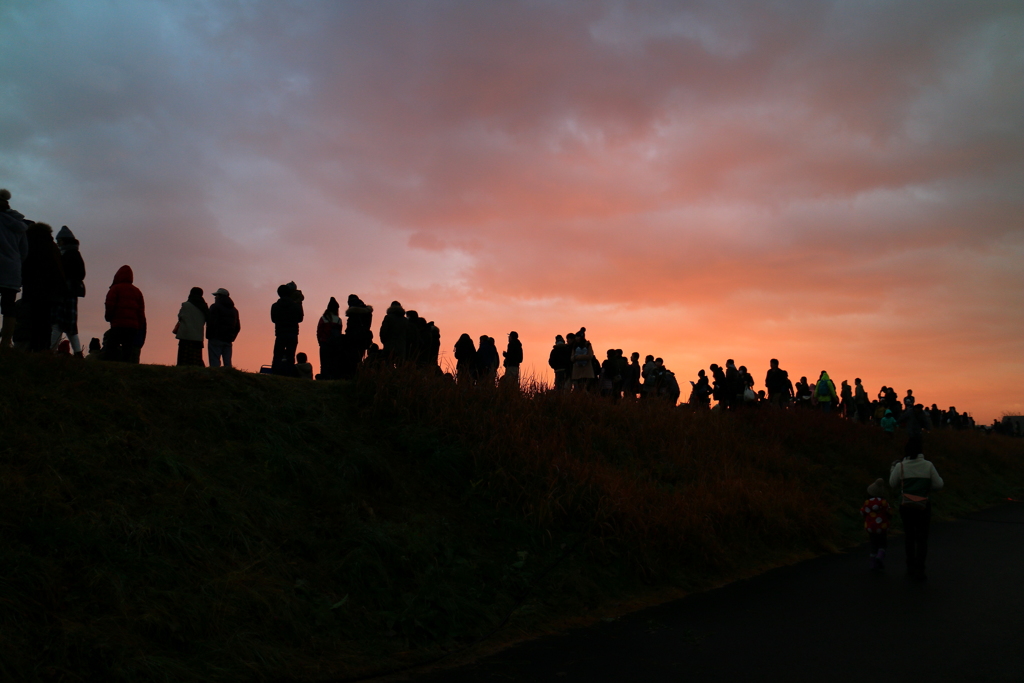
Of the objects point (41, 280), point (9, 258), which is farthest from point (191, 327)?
point (9, 258)

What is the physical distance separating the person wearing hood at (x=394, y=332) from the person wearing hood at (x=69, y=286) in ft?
18.5

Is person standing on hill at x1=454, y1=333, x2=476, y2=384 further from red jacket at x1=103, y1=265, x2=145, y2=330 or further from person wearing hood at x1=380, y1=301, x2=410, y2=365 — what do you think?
red jacket at x1=103, y1=265, x2=145, y2=330

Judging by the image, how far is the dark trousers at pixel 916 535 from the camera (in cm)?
1090

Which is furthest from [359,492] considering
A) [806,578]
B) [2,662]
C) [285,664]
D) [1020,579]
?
[1020,579]

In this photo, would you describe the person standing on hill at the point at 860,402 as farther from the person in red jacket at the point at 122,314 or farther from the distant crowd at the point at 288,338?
the person in red jacket at the point at 122,314

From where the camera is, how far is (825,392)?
2780 cm

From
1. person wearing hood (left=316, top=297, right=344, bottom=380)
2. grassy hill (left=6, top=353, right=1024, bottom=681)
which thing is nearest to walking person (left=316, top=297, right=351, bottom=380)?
person wearing hood (left=316, top=297, right=344, bottom=380)

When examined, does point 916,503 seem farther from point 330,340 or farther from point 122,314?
point 122,314

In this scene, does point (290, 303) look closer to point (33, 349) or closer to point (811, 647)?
point (33, 349)

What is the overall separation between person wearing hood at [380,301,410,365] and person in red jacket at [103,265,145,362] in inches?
187

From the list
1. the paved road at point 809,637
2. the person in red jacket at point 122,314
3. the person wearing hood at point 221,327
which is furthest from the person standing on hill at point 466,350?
the paved road at point 809,637

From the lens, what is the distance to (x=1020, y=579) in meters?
10.5

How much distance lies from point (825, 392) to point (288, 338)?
21.2 meters

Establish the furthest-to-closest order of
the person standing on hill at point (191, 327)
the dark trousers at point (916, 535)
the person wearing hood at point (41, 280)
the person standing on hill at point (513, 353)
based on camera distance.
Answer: the person standing on hill at point (513, 353), the person standing on hill at point (191, 327), the dark trousers at point (916, 535), the person wearing hood at point (41, 280)
